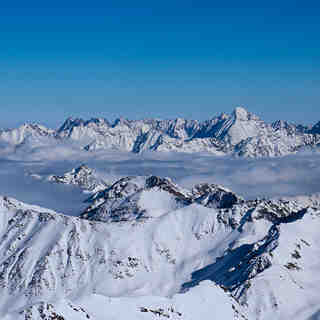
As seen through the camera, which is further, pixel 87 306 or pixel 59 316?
pixel 87 306

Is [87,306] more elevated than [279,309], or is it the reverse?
[87,306]

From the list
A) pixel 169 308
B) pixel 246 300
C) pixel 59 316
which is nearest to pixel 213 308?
pixel 169 308

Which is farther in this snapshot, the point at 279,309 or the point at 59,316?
the point at 279,309

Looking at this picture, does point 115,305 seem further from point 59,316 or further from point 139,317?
point 59,316

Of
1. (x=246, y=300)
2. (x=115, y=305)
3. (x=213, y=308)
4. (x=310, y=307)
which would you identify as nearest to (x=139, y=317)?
(x=115, y=305)

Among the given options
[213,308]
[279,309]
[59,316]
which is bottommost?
[279,309]

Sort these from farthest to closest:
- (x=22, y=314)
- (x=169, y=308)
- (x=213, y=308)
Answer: (x=213, y=308), (x=169, y=308), (x=22, y=314)

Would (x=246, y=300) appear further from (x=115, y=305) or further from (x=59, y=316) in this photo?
(x=59, y=316)

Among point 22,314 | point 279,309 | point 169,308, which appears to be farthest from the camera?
point 279,309

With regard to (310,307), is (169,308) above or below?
above
